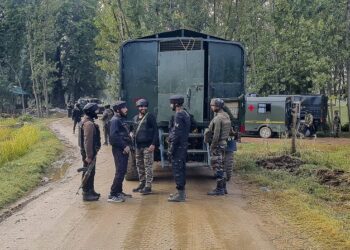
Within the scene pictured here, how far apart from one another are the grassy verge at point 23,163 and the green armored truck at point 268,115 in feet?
35.5

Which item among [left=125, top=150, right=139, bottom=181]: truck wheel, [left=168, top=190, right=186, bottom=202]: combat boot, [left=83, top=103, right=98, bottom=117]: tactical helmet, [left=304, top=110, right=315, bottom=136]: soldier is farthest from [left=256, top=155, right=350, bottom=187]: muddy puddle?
[left=304, top=110, right=315, bottom=136]: soldier

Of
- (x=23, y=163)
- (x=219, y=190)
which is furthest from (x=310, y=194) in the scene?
(x=23, y=163)

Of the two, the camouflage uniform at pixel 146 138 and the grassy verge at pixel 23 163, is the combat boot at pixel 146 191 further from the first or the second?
the grassy verge at pixel 23 163

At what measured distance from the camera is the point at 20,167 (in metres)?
13.1

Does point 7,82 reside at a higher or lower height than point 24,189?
higher

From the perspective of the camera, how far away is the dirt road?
641cm

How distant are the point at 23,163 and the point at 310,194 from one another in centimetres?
806

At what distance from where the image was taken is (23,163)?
1390 centimetres

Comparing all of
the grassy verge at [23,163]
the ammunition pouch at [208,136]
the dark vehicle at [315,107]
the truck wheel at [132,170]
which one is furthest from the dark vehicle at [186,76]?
the dark vehicle at [315,107]

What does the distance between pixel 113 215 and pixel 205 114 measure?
429 cm

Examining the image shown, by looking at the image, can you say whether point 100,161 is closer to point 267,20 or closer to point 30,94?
point 267,20

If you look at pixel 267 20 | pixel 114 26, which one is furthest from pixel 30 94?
pixel 267 20

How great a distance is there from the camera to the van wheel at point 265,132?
25500mm

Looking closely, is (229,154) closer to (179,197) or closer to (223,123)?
(223,123)
